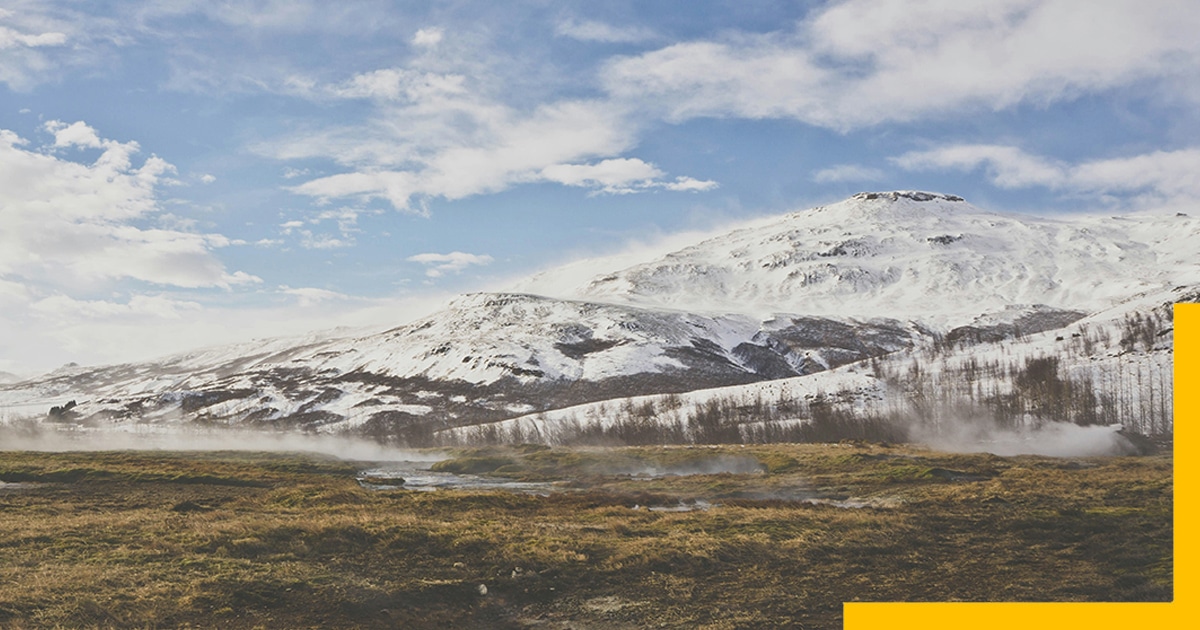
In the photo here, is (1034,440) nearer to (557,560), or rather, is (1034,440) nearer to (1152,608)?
(557,560)

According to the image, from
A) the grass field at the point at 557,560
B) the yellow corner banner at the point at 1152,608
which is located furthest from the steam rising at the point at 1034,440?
the yellow corner banner at the point at 1152,608

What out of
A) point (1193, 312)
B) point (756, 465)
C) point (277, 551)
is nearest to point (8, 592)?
point (277, 551)

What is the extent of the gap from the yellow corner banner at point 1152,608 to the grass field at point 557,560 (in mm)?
13892

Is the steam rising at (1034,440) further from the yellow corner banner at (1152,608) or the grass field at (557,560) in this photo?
the yellow corner banner at (1152,608)

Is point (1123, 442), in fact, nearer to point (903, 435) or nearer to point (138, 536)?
point (903, 435)

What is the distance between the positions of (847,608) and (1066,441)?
147 m

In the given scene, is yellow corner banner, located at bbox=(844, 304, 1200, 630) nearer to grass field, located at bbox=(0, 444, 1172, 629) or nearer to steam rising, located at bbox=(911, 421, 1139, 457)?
grass field, located at bbox=(0, 444, 1172, 629)

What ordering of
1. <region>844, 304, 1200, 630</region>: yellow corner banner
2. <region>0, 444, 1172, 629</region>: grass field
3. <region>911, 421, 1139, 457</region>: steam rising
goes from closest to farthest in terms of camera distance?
<region>844, 304, 1200, 630</region>: yellow corner banner < <region>0, 444, 1172, 629</region>: grass field < <region>911, 421, 1139, 457</region>: steam rising

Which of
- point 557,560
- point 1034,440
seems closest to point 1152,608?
point 557,560

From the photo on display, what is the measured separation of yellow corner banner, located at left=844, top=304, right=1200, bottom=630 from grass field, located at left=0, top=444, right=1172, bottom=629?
547 inches

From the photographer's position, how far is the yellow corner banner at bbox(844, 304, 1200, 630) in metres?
8.30

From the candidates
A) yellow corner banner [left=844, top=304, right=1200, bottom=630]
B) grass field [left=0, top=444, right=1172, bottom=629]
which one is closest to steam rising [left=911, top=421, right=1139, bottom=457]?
grass field [left=0, top=444, right=1172, bottom=629]

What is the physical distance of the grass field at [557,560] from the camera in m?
22.3

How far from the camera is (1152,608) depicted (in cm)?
824
